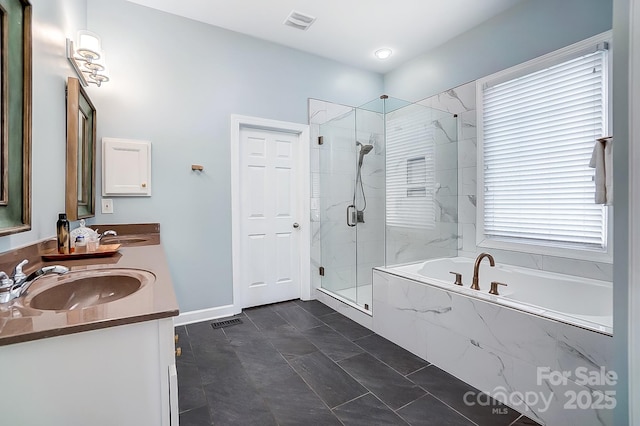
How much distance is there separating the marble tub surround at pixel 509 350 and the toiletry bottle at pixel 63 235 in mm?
2166

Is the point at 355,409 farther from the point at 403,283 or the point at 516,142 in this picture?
the point at 516,142

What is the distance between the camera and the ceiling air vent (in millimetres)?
2656

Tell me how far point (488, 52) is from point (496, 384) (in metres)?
2.79

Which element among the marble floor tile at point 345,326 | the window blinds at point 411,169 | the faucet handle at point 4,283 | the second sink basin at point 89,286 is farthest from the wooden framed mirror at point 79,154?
the window blinds at point 411,169

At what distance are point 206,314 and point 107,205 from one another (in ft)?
4.32

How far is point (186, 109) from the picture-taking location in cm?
271

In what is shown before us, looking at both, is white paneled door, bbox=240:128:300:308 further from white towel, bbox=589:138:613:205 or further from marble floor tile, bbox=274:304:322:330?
white towel, bbox=589:138:613:205

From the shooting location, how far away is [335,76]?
355cm

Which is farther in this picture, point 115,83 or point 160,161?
point 160,161

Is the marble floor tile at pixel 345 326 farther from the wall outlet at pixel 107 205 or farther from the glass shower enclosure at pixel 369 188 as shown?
the wall outlet at pixel 107 205

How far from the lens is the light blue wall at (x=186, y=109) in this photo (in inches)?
96.7

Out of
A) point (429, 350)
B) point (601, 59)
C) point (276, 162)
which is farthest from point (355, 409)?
point (601, 59)

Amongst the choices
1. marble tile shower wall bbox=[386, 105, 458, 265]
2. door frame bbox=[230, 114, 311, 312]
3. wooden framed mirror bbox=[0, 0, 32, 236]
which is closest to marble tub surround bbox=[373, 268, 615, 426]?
marble tile shower wall bbox=[386, 105, 458, 265]

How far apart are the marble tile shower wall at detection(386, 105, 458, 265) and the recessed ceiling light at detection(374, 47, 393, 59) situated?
74 centimetres
